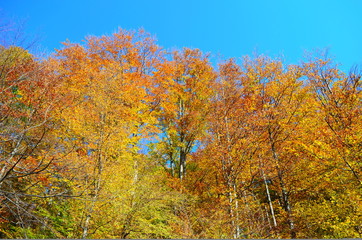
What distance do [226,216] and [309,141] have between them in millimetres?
6257

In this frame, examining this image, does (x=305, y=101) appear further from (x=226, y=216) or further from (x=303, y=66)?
(x=226, y=216)

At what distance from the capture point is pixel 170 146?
16281 millimetres

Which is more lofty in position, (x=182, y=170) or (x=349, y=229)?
(x=182, y=170)

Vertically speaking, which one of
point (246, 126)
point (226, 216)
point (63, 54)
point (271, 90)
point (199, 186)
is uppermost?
point (63, 54)

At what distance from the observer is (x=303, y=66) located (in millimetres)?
13211

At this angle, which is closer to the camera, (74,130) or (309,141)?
(74,130)

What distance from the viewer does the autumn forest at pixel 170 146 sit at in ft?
23.9

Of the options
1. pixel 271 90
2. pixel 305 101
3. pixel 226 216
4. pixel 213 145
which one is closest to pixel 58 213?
pixel 226 216

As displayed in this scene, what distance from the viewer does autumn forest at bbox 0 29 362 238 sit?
7291mm

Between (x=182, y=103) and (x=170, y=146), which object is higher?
(x=182, y=103)

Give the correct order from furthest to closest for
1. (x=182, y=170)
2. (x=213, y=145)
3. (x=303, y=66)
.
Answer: (x=182, y=170), (x=303, y=66), (x=213, y=145)

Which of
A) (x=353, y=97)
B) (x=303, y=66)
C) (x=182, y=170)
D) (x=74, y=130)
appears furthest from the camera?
(x=182, y=170)

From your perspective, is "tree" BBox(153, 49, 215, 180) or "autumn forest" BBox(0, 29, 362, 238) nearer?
"autumn forest" BBox(0, 29, 362, 238)

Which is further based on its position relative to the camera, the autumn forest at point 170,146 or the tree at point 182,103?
the tree at point 182,103
